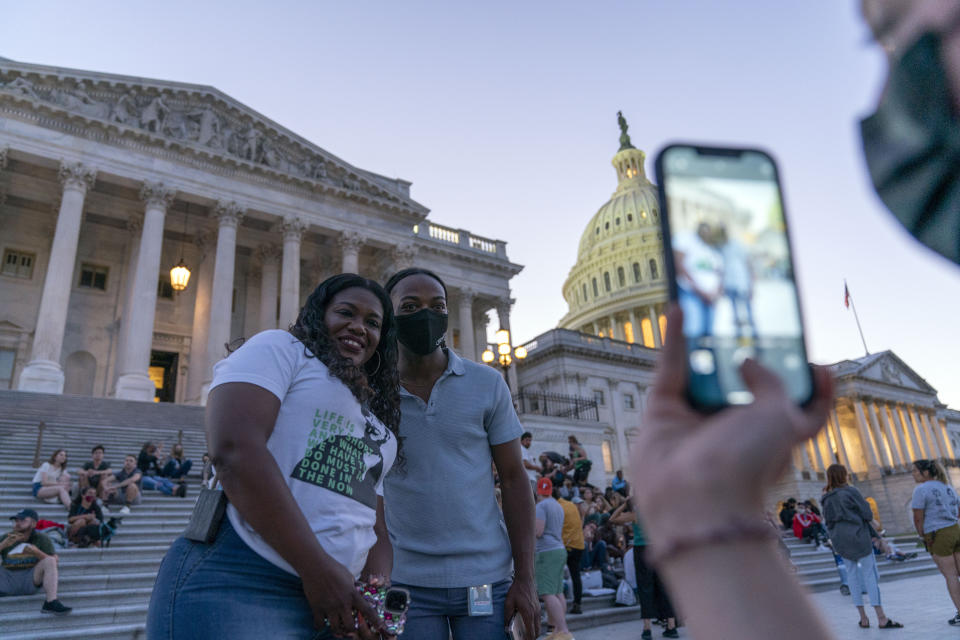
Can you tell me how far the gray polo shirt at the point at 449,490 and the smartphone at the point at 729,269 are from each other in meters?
2.38

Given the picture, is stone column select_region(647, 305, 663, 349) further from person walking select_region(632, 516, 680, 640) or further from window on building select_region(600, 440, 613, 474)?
person walking select_region(632, 516, 680, 640)

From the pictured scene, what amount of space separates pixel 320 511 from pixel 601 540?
39.2ft

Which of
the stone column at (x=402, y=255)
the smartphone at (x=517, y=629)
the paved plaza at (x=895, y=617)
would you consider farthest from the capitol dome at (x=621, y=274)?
the smartphone at (x=517, y=629)

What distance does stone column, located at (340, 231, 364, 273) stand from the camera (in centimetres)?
2974

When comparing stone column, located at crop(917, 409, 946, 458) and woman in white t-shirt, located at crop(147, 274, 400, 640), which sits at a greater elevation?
stone column, located at crop(917, 409, 946, 458)

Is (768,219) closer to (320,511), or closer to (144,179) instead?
(320,511)

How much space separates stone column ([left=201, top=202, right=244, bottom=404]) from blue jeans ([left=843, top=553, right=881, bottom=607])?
2206cm

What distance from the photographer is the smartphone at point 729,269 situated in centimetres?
87

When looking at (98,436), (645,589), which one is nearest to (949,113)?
(645,589)

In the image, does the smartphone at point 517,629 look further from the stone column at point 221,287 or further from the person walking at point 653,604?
the stone column at point 221,287

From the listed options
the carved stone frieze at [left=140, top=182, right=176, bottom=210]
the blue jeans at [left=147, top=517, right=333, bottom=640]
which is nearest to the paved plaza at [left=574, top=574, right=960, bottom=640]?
the blue jeans at [left=147, top=517, right=333, bottom=640]

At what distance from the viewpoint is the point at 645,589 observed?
313 inches

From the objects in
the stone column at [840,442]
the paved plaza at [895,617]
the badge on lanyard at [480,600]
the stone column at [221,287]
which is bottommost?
the paved plaza at [895,617]

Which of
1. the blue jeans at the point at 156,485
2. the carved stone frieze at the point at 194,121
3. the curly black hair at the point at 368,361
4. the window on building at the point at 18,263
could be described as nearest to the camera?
the curly black hair at the point at 368,361
